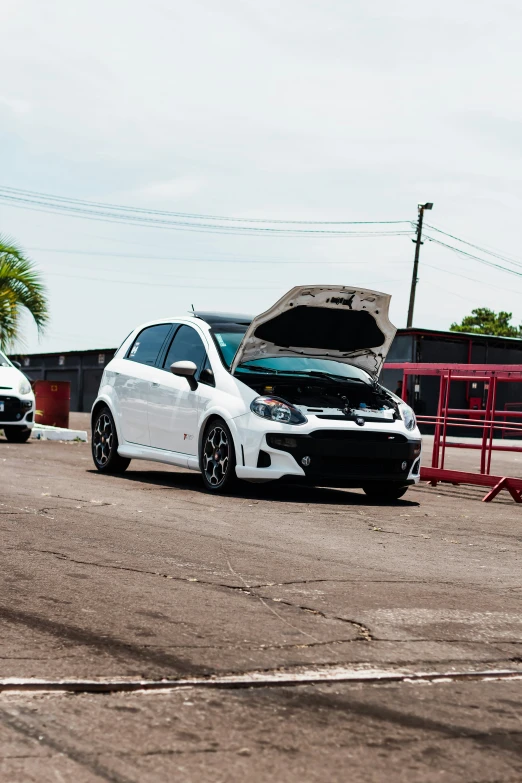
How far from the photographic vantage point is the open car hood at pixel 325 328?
1041 centimetres

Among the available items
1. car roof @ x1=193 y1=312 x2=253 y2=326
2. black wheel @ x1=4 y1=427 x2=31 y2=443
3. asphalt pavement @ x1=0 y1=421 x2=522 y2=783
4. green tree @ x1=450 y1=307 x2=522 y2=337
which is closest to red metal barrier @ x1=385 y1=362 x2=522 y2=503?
car roof @ x1=193 y1=312 x2=253 y2=326

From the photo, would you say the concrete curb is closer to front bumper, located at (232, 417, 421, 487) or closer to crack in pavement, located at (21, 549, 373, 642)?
front bumper, located at (232, 417, 421, 487)

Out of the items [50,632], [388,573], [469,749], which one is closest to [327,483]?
[388,573]

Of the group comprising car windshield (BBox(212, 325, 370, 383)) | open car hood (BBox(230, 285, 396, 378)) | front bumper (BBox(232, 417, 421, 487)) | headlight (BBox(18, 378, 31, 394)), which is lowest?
front bumper (BBox(232, 417, 421, 487))

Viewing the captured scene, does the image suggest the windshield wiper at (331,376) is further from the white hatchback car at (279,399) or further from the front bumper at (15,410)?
the front bumper at (15,410)

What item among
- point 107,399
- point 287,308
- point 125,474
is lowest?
point 125,474

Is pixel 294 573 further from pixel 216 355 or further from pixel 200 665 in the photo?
pixel 216 355

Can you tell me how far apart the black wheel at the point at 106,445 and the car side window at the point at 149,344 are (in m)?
0.74

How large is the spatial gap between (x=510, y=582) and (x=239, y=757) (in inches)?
136

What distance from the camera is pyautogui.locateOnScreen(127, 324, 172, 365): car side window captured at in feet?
38.5

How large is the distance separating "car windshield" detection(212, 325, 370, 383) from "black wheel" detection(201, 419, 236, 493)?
2.02 ft

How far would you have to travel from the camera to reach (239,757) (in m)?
2.99

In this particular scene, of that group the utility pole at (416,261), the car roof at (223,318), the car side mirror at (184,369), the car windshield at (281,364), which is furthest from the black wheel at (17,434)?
the utility pole at (416,261)

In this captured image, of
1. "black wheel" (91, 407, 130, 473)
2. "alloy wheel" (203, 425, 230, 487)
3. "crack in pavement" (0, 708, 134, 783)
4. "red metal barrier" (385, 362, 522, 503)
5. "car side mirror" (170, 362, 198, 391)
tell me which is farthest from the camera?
"black wheel" (91, 407, 130, 473)
